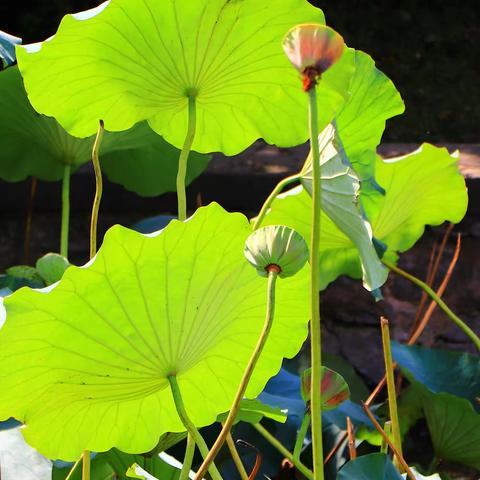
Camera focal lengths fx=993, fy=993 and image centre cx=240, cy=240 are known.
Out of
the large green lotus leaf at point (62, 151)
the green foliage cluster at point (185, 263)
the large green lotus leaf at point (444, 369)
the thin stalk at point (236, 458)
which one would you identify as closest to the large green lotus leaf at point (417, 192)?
the green foliage cluster at point (185, 263)

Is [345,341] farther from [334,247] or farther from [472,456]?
[334,247]

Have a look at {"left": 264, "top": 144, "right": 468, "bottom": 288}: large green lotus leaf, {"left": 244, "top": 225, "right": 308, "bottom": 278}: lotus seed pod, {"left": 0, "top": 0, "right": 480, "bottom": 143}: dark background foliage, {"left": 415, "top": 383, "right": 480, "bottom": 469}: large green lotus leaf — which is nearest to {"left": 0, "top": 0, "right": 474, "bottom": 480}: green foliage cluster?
{"left": 244, "top": 225, "right": 308, "bottom": 278}: lotus seed pod

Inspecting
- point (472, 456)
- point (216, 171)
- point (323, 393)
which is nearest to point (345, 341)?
point (216, 171)

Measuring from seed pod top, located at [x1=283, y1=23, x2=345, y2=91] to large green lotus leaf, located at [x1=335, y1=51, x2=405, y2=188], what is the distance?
18.5 inches

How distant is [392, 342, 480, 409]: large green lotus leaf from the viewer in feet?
4.87

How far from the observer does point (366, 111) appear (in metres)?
1.07

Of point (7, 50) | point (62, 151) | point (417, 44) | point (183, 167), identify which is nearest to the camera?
point (183, 167)

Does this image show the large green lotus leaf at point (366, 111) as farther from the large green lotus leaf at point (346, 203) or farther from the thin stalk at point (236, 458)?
the thin stalk at point (236, 458)

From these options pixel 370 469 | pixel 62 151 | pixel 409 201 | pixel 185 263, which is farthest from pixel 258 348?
pixel 62 151

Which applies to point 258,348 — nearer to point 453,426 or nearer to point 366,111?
point 366,111

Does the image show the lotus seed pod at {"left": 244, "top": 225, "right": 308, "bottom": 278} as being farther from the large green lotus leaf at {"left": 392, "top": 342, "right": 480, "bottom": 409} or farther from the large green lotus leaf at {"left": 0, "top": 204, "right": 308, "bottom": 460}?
the large green lotus leaf at {"left": 392, "top": 342, "right": 480, "bottom": 409}

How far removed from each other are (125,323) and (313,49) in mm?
287

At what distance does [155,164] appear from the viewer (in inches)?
63.4

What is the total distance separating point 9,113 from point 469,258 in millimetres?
1102
